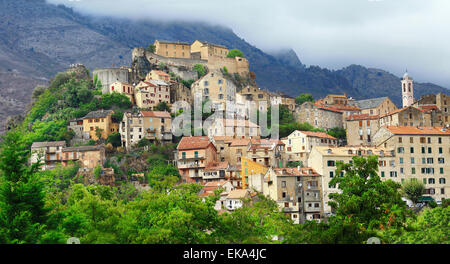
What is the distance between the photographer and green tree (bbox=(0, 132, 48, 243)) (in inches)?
1083

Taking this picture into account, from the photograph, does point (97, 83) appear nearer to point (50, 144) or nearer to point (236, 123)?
point (50, 144)

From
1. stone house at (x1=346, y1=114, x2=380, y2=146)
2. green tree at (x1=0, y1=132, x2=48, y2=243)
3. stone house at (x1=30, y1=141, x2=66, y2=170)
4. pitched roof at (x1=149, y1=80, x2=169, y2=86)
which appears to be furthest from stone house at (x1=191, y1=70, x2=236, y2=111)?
green tree at (x1=0, y1=132, x2=48, y2=243)

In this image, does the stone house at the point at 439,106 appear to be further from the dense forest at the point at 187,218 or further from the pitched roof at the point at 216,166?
the dense forest at the point at 187,218

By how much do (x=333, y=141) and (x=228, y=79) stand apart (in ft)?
102

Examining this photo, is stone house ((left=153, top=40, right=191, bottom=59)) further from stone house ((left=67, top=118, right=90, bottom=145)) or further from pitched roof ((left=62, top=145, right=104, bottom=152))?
pitched roof ((left=62, top=145, right=104, bottom=152))

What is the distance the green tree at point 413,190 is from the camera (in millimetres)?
74250

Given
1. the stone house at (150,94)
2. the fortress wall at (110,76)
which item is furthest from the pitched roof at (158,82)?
the fortress wall at (110,76)

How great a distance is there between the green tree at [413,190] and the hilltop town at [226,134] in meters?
1.41

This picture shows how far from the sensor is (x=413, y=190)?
244ft

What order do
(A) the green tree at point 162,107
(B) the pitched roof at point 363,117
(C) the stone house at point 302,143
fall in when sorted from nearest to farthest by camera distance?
(C) the stone house at point 302,143
(B) the pitched roof at point 363,117
(A) the green tree at point 162,107

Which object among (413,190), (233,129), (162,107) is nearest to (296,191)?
(413,190)

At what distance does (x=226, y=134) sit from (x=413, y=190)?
29297 mm

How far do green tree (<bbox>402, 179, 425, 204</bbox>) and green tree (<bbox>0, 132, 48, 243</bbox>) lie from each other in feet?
173
